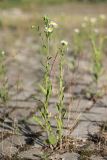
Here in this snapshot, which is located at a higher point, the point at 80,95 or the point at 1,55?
the point at 1,55

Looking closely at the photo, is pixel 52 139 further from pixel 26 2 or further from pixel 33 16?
pixel 26 2

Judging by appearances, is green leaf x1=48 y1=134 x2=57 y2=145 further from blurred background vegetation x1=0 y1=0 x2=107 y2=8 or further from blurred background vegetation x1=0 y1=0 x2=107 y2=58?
blurred background vegetation x1=0 y1=0 x2=107 y2=8

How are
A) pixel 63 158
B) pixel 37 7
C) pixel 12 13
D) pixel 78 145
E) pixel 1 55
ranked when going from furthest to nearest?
1. pixel 37 7
2. pixel 12 13
3. pixel 1 55
4. pixel 78 145
5. pixel 63 158

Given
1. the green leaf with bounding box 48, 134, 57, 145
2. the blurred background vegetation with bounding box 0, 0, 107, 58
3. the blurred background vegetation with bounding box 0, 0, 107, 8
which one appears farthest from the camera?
the blurred background vegetation with bounding box 0, 0, 107, 8

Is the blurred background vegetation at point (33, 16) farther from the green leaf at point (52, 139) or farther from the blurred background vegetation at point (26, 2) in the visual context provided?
the green leaf at point (52, 139)

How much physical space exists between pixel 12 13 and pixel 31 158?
9892 millimetres

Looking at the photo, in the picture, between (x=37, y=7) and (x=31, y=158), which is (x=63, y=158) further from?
(x=37, y=7)

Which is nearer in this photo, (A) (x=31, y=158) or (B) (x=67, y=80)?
(A) (x=31, y=158)

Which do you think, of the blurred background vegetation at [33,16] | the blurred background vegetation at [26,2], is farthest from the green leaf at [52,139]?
the blurred background vegetation at [26,2]

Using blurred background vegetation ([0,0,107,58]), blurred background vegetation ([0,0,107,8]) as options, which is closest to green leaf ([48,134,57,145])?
blurred background vegetation ([0,0,107,58])

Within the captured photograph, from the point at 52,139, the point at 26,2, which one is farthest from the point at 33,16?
the point at 52,139

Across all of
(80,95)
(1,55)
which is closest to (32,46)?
(80,95)

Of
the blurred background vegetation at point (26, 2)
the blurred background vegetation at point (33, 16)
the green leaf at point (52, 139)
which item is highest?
the blurred background vegetation at point (26, 2)

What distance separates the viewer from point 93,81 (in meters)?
6.41
